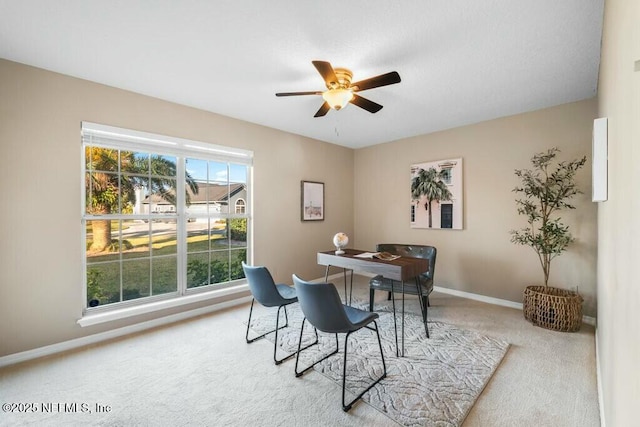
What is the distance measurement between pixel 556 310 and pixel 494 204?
57.2 inches

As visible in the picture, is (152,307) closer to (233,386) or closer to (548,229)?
(233,386)

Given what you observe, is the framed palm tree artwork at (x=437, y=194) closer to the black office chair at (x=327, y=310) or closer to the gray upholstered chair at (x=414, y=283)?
the gray upholstered chair at (x=414, y=283)

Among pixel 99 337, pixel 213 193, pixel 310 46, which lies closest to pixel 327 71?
pixel 310 46

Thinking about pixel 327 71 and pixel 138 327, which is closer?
pixel 327 71

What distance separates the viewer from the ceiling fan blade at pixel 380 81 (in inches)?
80.0

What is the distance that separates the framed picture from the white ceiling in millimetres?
1673

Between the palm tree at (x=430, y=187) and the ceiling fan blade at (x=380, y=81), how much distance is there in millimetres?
2482

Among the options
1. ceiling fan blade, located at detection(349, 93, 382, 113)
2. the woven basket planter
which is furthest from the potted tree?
ceiling fan blade, located at detection(349, 93, 382, 113)

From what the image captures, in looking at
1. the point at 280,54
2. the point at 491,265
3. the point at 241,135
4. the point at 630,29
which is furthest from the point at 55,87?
the point at 491,265

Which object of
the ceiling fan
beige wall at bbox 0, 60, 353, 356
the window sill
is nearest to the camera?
the ceiling fan

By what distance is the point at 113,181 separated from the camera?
2.94 m

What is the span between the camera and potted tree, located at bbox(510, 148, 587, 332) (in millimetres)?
2838

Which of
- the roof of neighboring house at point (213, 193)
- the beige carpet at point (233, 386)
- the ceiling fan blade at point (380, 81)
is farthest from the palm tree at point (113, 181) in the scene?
the ceiling fan blade at point (380, 81)

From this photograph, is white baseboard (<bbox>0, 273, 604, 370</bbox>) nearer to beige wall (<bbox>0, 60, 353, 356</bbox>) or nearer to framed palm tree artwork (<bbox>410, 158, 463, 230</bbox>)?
beige wall (<bbox>0, 60, 353, 356</bbox>)
